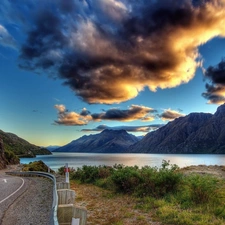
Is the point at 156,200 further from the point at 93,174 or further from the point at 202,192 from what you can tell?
the point at 93,174

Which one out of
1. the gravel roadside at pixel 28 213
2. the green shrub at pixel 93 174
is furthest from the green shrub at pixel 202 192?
the green shrub at pixel 93 174

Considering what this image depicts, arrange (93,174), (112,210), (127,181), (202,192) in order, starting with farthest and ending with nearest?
(93,174)
(127,181)
(202,192)
(112,210)

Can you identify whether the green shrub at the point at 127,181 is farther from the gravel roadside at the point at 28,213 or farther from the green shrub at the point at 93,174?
the green shrub at the point at 93,174

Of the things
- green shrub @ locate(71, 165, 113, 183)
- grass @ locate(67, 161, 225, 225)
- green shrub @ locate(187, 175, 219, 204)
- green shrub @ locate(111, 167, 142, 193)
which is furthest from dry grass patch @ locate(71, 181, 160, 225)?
green shrub @ locate(71, 165, 113, 183)

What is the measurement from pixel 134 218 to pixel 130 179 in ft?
16.2

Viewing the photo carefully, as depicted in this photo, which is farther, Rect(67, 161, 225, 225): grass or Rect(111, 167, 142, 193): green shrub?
Rect(111, 167, 142, 193): green shrub

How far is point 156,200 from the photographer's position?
34.9 feet

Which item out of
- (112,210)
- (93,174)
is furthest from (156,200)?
(93,174)

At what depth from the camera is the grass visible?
26.8 feet

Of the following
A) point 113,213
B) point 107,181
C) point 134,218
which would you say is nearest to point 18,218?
point 113,213

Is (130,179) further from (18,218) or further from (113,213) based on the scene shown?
(18,218)

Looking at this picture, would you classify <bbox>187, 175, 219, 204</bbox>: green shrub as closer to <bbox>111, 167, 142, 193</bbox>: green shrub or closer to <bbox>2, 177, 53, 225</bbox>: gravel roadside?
<bbox>111, 167, 142, 193</bbox>: green shrub

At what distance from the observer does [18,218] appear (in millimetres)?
9000

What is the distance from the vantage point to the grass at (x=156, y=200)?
8.16 metres
